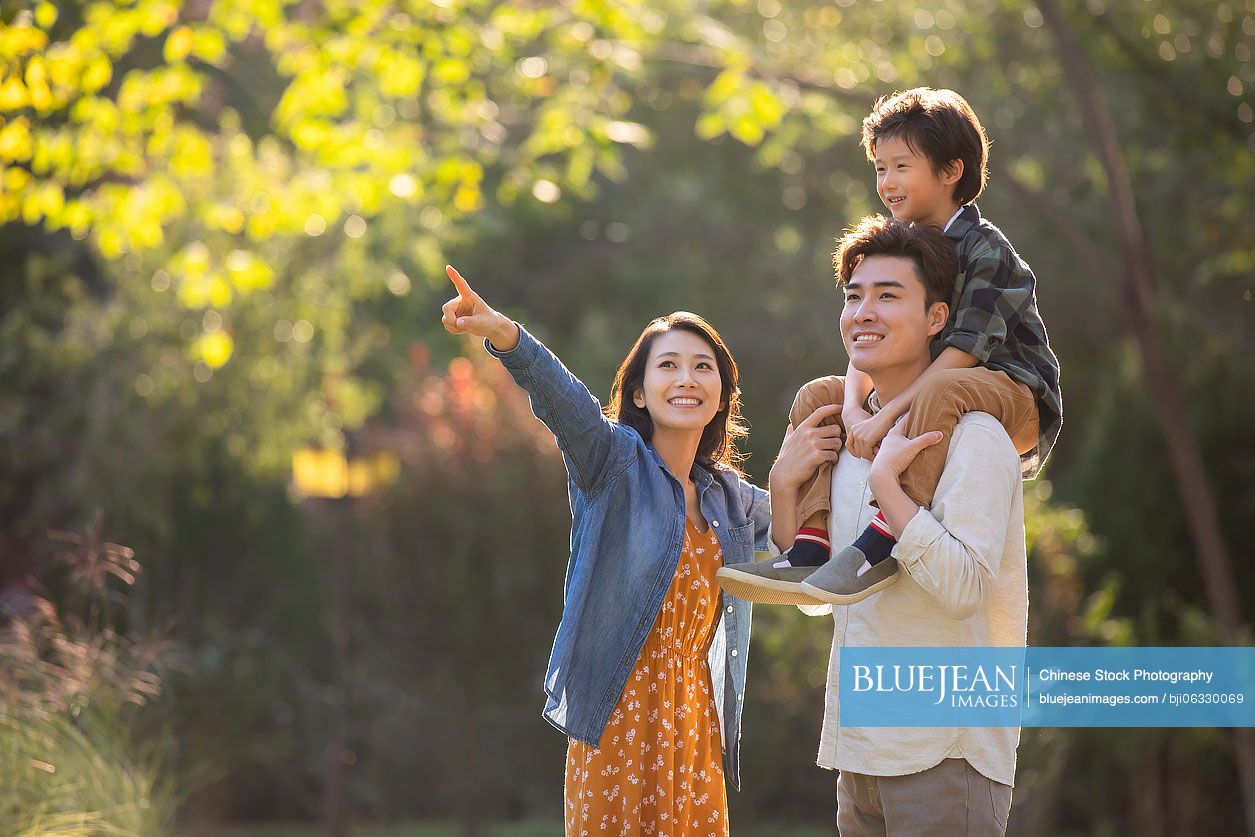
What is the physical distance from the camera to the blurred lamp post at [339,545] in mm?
8656

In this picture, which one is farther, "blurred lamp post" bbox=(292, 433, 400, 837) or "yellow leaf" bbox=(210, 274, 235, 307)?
"blurred lamp post" bbox=(292, 433, 400, 837)

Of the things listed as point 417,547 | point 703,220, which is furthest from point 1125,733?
point 703,220

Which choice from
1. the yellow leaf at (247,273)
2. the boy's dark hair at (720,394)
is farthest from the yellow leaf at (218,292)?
the boy's dark hair at (720,394)

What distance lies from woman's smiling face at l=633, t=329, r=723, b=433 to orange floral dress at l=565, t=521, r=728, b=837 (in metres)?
0.27

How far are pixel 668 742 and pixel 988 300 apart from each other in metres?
1.31

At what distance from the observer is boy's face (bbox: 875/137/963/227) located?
2695 mm

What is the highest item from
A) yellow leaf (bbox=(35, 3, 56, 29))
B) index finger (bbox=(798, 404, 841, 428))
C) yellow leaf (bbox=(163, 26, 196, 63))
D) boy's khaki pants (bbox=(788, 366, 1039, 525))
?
yellow leaf (bbox=(163, 26, 196, 63))

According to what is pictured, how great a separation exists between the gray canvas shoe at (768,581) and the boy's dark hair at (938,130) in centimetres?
85

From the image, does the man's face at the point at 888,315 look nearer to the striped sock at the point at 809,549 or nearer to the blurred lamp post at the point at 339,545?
the striped sock at the point at 809,549

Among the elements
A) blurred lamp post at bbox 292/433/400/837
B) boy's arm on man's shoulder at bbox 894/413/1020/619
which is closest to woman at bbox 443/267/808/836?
boy's arm on man's shoulder at bbox 894/413/1020/619

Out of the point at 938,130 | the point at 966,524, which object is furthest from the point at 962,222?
the point at 966,524

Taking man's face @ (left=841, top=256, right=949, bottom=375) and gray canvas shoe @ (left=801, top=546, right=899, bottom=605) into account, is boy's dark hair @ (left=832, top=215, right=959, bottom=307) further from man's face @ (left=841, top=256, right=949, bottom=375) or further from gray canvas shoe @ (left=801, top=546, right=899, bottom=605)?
gray canvas shoe @ (left=801, top=546, right=899, bottom=605)

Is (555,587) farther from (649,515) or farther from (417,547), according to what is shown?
(649,515)

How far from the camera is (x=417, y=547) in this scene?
1036 centimetres
